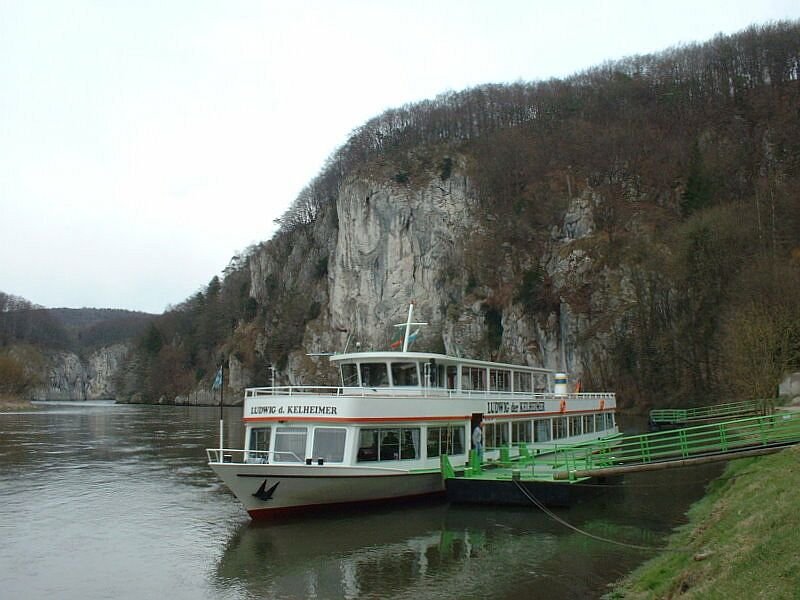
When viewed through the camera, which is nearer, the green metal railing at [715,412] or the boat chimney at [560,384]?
the boat chimney at [560,384]

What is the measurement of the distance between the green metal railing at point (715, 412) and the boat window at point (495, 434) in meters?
12.3

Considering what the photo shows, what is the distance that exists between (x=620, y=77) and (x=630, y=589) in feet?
312

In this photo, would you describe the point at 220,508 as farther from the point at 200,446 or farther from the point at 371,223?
the point at 371,223

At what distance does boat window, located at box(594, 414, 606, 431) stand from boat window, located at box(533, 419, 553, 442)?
6.01m

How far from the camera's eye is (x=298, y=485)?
733 inches

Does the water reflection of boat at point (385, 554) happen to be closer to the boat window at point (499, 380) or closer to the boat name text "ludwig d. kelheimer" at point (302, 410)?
the boat name text "ludwig d. kelheimer" at point (302, 410)

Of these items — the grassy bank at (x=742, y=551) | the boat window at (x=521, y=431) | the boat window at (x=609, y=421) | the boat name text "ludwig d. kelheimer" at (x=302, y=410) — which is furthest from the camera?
the boat window at (x=609, y=421)

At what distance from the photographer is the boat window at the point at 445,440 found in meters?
21.8

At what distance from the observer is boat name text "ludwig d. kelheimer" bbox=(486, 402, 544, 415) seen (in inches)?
949

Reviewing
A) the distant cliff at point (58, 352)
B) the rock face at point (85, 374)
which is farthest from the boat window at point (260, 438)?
A: the rock face at point (85, 374)

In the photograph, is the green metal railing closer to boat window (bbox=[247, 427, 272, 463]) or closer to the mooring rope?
the mooring rope

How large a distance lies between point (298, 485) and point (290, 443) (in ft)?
5.14

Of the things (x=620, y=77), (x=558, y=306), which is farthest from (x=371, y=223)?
(x=620, y=77)

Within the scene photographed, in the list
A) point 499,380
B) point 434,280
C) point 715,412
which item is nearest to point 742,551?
point 499,380
